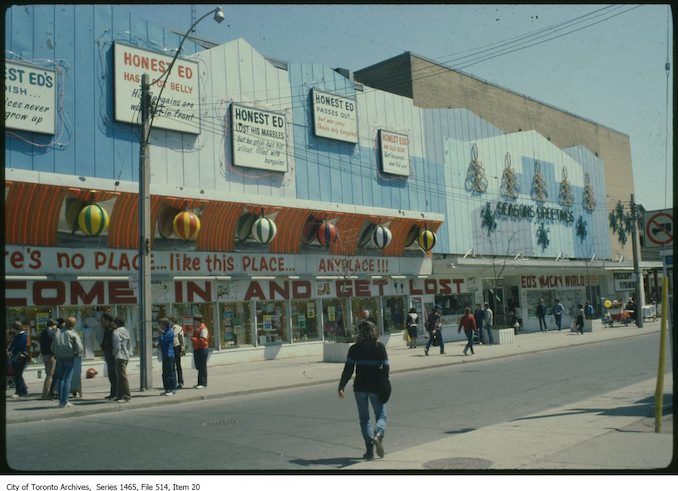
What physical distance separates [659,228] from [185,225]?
1603 centimetres

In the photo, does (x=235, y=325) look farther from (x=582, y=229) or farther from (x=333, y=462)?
(x=582, y=229)

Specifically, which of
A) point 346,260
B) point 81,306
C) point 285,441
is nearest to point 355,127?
point 346,260

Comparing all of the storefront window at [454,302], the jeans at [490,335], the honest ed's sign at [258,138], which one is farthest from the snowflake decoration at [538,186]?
the honest ed's sign at [258,138]

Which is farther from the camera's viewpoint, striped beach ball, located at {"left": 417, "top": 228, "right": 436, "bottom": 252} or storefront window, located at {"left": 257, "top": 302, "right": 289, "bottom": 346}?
striped beach ball, located at {"left": 417, "top": 228, "right": 436, "bottom": 252}

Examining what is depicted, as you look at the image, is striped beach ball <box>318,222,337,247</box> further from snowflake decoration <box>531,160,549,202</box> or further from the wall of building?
snowflake decoration <box>531,160,549,202</box>

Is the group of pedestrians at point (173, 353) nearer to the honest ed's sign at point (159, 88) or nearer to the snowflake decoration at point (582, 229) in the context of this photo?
the honest ed's sign at point (159, 88)

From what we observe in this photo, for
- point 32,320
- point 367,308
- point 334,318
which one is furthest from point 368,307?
point 32,320

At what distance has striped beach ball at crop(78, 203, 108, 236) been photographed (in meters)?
20.1

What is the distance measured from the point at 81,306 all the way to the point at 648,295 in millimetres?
50175

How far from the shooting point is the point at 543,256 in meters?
43.9

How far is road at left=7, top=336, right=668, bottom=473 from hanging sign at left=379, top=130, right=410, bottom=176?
611 inches

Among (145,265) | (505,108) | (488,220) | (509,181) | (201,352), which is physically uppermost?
(505,108)

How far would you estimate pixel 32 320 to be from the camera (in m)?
19.8

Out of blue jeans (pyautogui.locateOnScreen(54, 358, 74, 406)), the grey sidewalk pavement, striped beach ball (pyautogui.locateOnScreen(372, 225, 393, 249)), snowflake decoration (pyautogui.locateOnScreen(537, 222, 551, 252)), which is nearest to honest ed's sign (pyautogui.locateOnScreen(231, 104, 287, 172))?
striped beach ball (pyautogui.locateOnScreen(372, 225, 393, 249))
